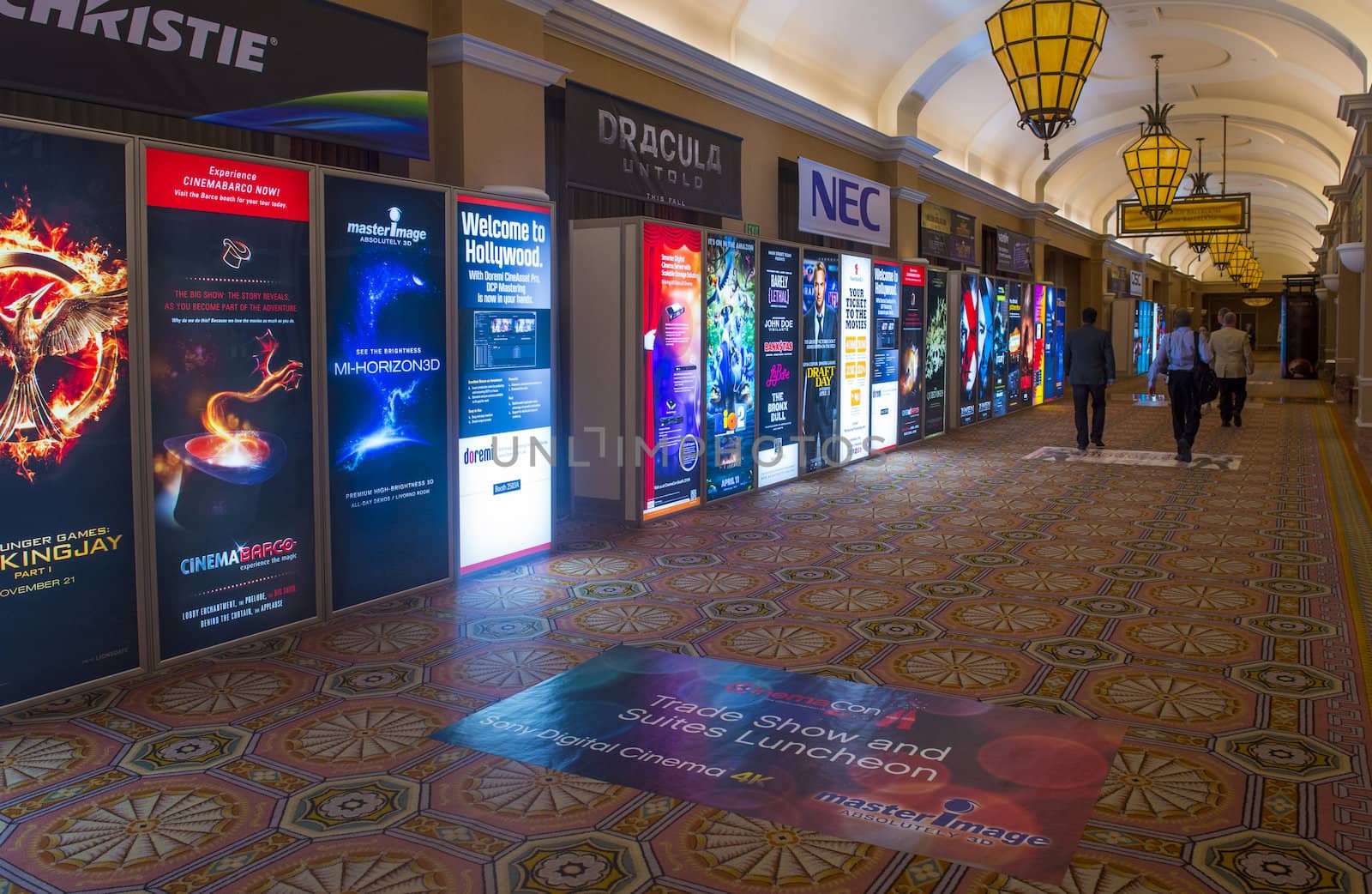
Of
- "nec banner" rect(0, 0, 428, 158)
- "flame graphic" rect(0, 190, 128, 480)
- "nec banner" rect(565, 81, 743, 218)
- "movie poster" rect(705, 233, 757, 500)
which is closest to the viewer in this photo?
"flame graphic" rect(0, 190, 128, 480)

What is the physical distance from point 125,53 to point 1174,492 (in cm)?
758

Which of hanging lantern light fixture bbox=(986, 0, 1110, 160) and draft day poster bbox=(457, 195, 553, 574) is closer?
draft day poster bbox=(457, 195, 553, 574)

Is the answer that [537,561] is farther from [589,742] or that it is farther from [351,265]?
[589,742]

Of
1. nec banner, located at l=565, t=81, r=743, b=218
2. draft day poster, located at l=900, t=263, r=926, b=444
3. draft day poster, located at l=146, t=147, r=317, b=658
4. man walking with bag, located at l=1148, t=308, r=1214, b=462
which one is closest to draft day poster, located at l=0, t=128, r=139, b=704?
draft day poster, located at l=146, t=147, r=317, b=658

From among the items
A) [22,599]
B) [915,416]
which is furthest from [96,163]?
[915,416]

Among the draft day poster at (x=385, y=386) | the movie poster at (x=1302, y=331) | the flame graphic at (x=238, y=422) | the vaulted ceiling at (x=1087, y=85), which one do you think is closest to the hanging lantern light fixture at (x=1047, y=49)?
the vaulted ceiling at (x=1087, y=85)

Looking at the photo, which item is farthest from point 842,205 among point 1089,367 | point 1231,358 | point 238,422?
point 238,422

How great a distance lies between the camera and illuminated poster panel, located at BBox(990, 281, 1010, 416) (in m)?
14.9

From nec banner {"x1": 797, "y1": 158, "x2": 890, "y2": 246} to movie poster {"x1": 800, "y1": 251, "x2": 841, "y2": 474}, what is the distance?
1.53 metres

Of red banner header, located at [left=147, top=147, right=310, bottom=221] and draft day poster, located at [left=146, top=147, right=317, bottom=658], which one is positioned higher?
red banner header, located at [left=147, top=147, right=310, bottom=221]

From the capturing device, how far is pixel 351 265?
184 inches

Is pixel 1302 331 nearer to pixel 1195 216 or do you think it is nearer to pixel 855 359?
pixel 1195 216

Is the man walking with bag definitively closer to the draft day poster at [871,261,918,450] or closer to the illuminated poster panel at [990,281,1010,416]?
the draft day poster at [871,261,918,450]

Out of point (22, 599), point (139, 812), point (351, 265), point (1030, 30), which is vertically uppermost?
point (1030, 30)
